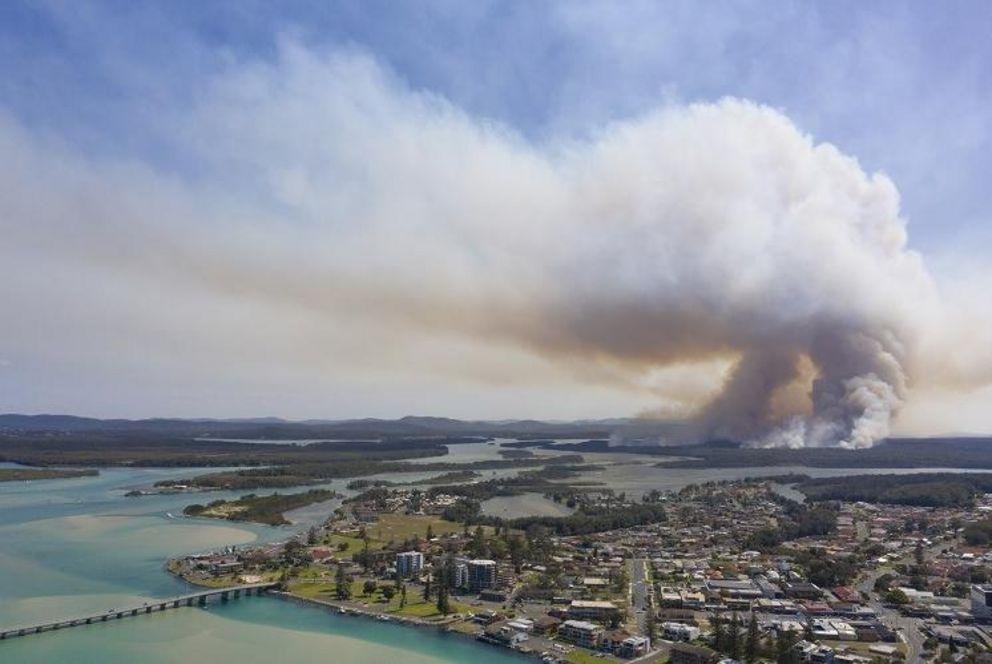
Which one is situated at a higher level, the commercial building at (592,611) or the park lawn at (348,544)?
the park lawn at (348,544)

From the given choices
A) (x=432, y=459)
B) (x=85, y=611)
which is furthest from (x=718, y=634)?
(x=432, y=459)

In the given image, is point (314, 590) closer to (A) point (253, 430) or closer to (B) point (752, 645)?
(B) point (752, 645)

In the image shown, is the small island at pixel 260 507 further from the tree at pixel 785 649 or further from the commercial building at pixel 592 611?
the tree at pixel 785 649

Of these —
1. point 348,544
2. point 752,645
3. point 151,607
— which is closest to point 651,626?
point 752,645

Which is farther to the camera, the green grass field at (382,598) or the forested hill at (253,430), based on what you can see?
the forested hill at (253,430)

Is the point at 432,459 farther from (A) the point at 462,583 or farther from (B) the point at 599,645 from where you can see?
(B) the point at 599,645

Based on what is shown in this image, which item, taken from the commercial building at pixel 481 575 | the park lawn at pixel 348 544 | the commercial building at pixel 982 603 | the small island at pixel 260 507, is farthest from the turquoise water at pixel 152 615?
the commercial building at pixel 982 603
